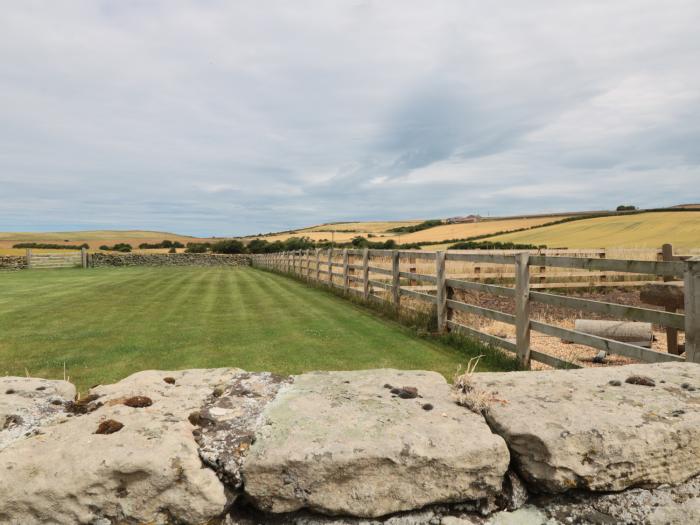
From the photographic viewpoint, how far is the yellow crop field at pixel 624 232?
2967 centimetres

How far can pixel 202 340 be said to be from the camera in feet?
22.3

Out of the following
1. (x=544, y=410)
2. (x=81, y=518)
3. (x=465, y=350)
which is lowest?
(x=465, y=350)

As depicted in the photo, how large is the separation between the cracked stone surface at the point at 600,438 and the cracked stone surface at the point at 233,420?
937 millimetres

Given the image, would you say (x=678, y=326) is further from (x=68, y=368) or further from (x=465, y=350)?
(x=68, y=368)

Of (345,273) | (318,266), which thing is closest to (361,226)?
(318,266)

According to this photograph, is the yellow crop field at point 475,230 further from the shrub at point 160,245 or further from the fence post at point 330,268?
the fence post at point 330,268

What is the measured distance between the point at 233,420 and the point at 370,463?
59 centimetres

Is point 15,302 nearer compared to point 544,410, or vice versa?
point 544,410

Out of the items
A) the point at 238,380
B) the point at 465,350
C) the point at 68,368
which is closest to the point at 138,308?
the point at 68,368

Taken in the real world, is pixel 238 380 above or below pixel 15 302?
above

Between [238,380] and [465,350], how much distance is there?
188 inches

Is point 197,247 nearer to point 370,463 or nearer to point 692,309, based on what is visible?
point 692,309

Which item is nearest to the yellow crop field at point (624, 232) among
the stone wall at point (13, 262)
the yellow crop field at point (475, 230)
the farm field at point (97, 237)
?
the yellow crop field at point (475, 230)

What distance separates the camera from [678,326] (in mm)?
3777
